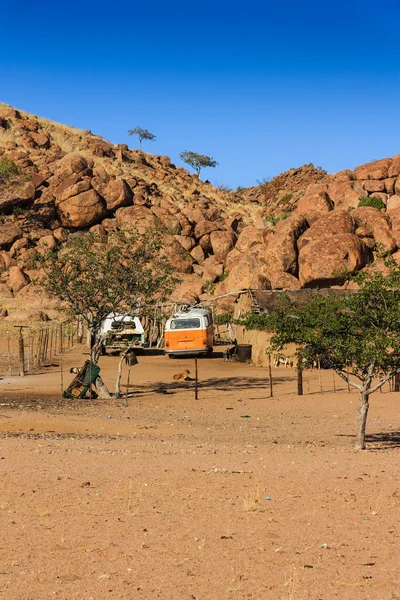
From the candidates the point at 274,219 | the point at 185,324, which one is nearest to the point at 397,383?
the point at 185,324

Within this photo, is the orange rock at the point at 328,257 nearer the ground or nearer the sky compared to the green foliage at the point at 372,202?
nearer the ground

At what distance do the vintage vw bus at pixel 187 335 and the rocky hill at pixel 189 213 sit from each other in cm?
1001

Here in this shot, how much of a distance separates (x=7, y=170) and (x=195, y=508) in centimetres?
5586

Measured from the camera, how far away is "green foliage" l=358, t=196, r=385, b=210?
5103 centimetres

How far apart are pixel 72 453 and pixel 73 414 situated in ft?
18.5

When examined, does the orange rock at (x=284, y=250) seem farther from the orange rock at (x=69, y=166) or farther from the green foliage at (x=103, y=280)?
the green foliage at (x=103, y=280)

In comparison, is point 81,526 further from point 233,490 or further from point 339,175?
point 339,175

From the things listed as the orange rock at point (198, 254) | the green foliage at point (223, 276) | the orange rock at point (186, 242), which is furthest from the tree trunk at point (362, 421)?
the orange rock at point (186, 242)

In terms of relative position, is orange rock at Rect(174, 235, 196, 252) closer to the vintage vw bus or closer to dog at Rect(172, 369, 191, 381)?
the vintage vw bus

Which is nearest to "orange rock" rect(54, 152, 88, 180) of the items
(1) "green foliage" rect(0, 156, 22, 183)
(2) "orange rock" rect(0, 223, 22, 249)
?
(1) "green foliage" rect(0, 156, 22, 183)

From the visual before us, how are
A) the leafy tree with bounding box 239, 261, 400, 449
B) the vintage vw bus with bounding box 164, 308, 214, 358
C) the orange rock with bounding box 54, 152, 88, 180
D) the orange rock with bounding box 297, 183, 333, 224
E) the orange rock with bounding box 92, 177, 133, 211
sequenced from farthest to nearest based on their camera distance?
1. the orange rock with bounding box 54, 152, 88, 180
2. the orange rock with bounding box 92, 177, 133, 211
3. the orange rock with bounding box 297, 183, 333, 224
4. the vintage vw bus with bounding box 164, 308, 214, 358
5. the leafy tree with bounding box 239, 261, 400, 449

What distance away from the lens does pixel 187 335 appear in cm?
3142

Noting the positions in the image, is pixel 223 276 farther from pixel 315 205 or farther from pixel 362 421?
pixel 362 421

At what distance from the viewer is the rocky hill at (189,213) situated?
4544 centimetres
